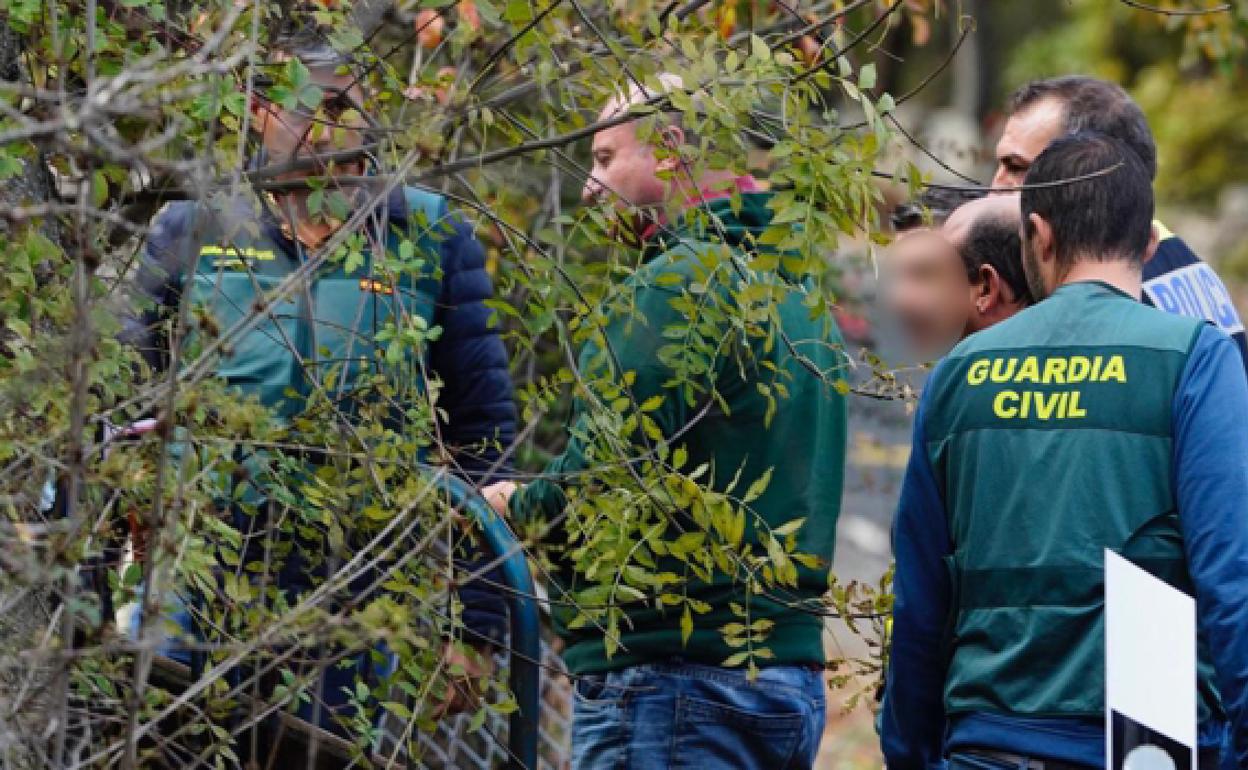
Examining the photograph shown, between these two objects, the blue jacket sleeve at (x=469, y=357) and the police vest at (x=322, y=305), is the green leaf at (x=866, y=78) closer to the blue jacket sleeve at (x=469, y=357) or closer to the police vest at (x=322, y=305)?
the police vest at (x=322, y=305)

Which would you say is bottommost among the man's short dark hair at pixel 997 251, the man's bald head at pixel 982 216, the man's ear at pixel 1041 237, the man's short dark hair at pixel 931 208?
the man's ear at pixel 1041 237

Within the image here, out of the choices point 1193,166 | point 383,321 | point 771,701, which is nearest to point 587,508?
point 383,321

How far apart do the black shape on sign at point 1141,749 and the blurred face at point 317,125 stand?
1.50 m

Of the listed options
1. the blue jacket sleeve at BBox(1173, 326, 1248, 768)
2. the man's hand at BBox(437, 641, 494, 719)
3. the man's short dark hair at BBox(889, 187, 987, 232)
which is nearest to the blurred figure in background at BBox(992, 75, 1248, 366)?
the man's short dark hair at BBox(889, 187, 987, 232)

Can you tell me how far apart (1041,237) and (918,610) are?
0.65m

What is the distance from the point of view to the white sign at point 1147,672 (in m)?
2.58

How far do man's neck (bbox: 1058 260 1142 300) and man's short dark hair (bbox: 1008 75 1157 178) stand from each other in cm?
112

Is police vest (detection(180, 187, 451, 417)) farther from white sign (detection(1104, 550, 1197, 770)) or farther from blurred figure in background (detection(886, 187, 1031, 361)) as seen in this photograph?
white sign (detection(1104, 550, 1197, 770))

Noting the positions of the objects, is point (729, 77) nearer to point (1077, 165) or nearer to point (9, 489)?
point (1077, 165)

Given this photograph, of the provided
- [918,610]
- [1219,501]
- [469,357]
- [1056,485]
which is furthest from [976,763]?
[469,357]

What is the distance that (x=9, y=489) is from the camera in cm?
258

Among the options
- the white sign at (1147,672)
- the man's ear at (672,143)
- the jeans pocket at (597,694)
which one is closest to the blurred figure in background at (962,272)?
the man's ear at (672,143)

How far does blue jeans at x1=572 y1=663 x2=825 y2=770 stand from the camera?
3705mm

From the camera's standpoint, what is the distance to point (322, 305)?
3871 millimetres
